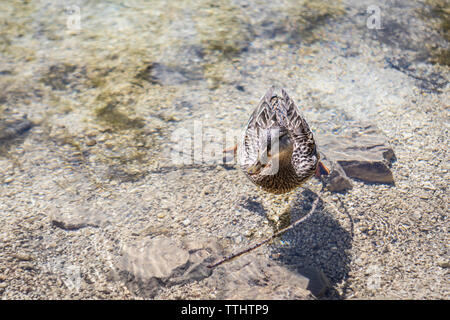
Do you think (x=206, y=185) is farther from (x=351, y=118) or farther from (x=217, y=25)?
(x=217, y=25)

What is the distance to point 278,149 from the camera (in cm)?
301

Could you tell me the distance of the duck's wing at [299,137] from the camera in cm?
341

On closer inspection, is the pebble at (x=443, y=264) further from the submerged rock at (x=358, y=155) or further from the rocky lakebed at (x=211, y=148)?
the submerged rock at (x=358, y=155)

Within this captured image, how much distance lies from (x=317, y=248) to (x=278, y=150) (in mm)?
822

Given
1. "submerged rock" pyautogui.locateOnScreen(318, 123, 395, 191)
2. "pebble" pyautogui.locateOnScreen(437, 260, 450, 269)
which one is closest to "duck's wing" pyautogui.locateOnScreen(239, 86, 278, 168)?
"submerged rock" pyautogui.locateOnScreen(318, 123, 395, 191)

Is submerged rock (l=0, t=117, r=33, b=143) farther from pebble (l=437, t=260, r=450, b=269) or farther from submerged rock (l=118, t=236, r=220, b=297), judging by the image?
pebble (l=437, t=260, r=450, b=269)

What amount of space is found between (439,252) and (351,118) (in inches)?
68.8

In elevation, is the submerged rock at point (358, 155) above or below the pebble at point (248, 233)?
above

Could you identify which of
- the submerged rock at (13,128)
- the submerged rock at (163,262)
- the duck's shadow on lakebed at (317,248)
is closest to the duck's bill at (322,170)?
the duck's shadow on lakebed at (317,248)

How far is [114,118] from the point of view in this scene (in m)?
4.13

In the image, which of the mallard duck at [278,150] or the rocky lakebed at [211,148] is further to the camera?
the mallard duck at [278,150]

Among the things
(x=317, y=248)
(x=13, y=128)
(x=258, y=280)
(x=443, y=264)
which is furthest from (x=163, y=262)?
(x=13, y=128)

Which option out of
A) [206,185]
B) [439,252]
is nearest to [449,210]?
[439,252]

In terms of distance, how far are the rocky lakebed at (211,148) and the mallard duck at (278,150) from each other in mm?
214
